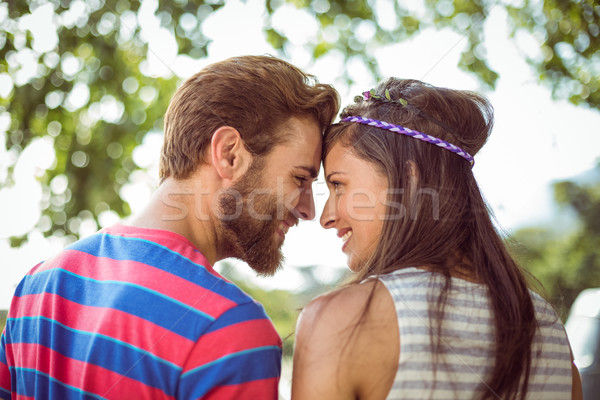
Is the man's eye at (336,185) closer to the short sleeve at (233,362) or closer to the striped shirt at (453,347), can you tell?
the striped shirt at (453,347)

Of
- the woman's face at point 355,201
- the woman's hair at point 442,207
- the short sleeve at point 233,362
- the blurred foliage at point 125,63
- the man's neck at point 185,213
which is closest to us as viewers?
the short sleeve at point 233,362

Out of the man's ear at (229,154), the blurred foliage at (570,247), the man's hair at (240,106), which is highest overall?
the man's hair at (240,106)

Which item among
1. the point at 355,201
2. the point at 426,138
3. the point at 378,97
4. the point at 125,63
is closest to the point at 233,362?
the point at 355,201

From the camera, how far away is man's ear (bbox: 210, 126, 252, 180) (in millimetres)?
1749

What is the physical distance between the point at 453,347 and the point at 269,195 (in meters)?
0.86

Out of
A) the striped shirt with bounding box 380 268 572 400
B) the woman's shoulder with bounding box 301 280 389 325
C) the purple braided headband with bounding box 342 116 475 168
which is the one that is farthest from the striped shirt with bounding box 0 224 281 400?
the purple braided headband with bounding box 342 116 475 168

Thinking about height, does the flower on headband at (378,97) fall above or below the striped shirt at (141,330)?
above

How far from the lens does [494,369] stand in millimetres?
1250

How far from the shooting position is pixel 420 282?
4.19 ft

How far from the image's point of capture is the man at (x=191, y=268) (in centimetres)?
116

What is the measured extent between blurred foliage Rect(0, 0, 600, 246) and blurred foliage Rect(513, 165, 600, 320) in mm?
631

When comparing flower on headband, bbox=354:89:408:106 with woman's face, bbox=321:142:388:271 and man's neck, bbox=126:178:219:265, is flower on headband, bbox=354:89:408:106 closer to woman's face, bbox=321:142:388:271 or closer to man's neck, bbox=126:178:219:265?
woman's face, bbox=321:142:388:271

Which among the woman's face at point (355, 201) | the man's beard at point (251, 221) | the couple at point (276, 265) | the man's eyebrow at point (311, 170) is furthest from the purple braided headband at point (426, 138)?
the man's beard at point (251, 221)

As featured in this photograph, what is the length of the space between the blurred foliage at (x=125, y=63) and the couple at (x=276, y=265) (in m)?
1.45
